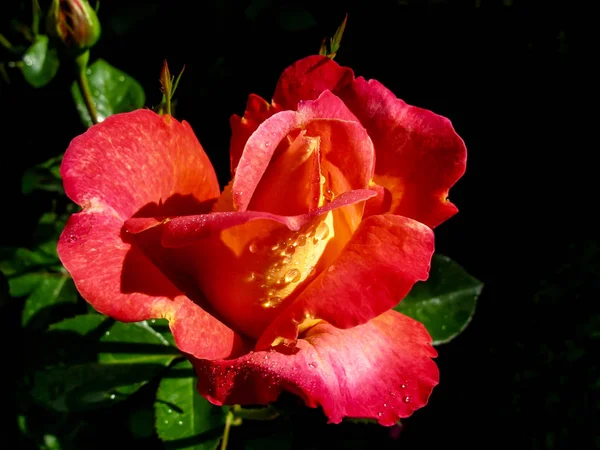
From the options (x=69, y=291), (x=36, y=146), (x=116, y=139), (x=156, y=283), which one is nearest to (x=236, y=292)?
(x=156, y=283)

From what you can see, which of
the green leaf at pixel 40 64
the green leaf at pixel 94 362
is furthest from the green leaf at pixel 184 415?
the green leaf at pixel 40 64

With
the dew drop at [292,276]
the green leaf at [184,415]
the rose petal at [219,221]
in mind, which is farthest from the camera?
the green leaf at [184,415]

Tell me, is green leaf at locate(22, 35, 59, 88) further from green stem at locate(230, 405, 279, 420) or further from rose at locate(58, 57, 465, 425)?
green stem at locate(230, 405, 279, 420)

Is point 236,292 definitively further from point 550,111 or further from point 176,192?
point 550,111

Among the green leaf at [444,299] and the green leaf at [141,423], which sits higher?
the green leaf at [444,299]

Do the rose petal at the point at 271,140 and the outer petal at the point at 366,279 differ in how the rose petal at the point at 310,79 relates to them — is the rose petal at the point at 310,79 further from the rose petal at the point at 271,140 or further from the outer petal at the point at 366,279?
the outer petal at the point at 366,279

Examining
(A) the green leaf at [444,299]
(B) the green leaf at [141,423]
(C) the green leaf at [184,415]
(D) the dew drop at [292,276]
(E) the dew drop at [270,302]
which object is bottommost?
(B) the green leaf at [141,423]

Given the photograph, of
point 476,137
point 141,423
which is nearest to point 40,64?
point 141,423
